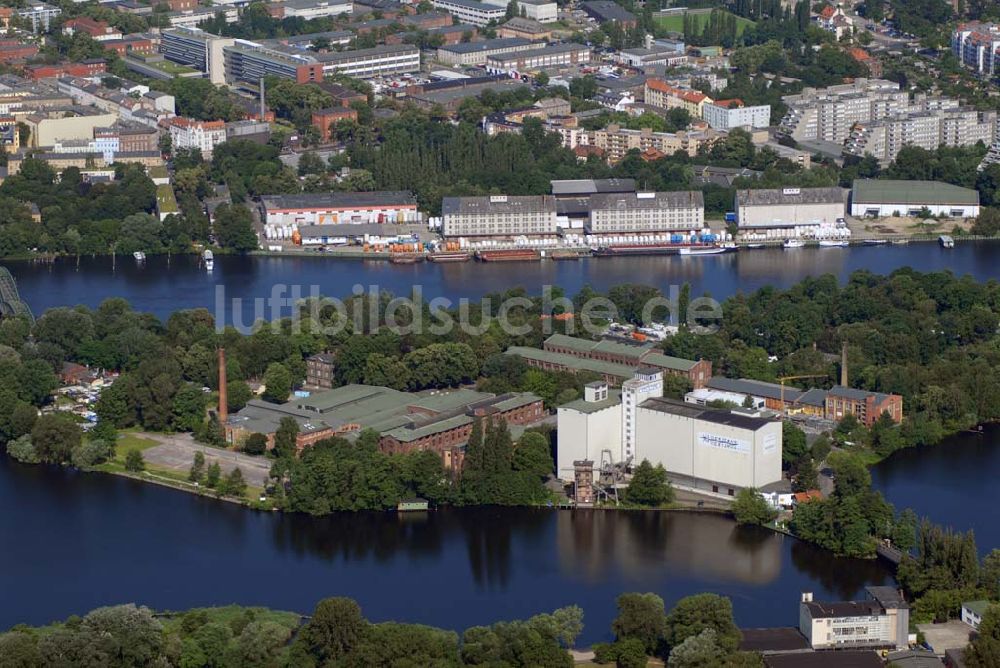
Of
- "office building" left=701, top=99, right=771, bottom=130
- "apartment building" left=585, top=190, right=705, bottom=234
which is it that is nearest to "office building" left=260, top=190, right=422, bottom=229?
"apartment building" left=585, top=190, right=705, bottom=234

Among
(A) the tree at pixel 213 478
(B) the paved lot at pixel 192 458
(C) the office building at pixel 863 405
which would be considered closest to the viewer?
(A) the tree at pixel 213 478

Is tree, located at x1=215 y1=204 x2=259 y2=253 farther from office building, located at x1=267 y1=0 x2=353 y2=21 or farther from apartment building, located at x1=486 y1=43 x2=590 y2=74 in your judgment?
office building, located at x1=267 y1=0 x2=353 y2=21

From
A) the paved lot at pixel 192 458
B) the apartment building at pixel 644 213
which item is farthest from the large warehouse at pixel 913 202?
the paved lot at pixel 192 458

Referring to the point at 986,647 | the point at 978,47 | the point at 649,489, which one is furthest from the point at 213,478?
the point at 978,47

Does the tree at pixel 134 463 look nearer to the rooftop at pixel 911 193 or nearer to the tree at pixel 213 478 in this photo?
the tree at pixel 213 478

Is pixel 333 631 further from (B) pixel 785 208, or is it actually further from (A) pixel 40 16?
(A) pixel 40 16

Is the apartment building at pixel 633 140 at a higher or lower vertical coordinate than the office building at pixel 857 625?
higher
